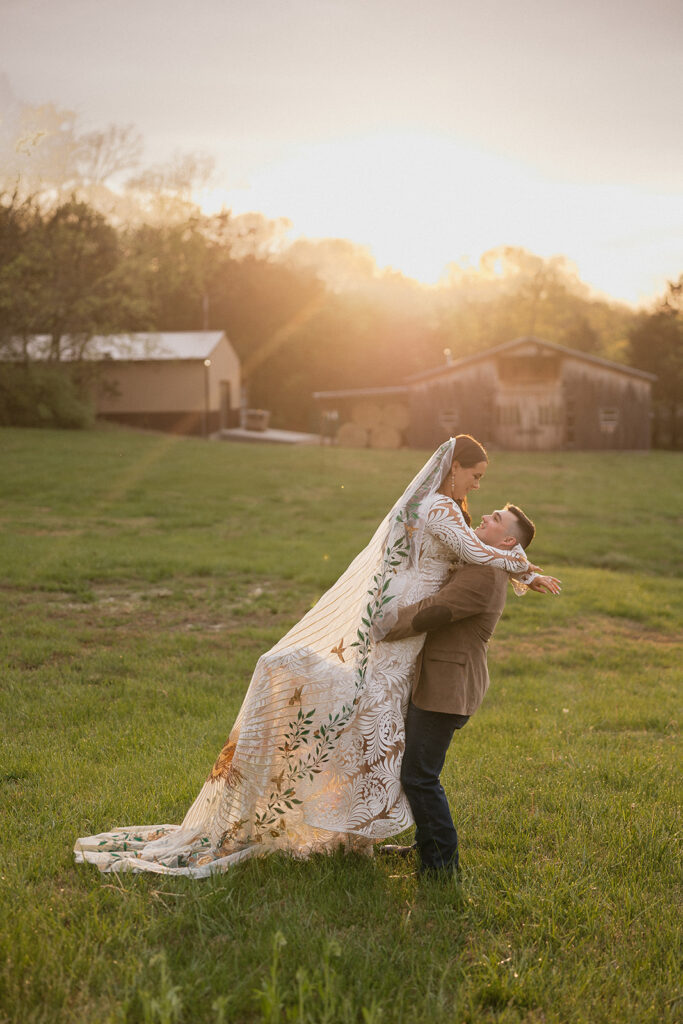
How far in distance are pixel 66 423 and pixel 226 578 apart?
24.9 m

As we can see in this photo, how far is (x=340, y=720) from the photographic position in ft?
13.1

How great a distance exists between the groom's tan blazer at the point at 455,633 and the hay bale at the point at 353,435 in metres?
37.5

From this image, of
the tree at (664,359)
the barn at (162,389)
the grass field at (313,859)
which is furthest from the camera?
the tree at (664,359)

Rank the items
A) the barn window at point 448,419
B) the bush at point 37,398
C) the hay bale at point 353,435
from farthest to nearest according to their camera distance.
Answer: the hay bale at point 353,435 → the barn window at point 448,419 → the bush at point 37,398

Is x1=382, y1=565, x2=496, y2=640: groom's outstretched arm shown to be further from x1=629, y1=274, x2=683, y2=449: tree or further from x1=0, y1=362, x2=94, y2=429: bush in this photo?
x1=629, y1=274, x2=683, y2=449: tree

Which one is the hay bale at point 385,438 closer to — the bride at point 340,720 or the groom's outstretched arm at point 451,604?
the bride at point 340,720

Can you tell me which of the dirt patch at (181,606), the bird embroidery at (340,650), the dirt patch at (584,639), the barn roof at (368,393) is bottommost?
the dirt patch at (584,639)

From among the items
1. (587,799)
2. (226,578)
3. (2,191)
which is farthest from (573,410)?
(587,799)

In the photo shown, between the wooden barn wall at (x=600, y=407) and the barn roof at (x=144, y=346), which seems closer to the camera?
the barn roof at (x=144, y=346)

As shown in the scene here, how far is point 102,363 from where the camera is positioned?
39.7m

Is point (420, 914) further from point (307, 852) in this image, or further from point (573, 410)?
point (573, 410)

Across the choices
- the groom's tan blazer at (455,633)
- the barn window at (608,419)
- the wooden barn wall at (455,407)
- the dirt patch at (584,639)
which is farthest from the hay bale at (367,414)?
the groom's tan blazer at (455,633)

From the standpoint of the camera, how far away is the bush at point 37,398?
33.2m

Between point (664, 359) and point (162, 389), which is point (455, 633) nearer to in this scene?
point (162, 389)
